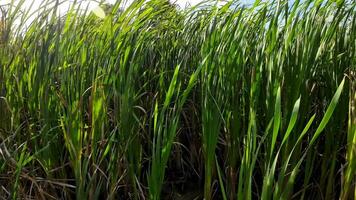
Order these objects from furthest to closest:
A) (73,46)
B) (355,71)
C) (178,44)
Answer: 1. (178,44)
2. (73,46)
3. (355,71)

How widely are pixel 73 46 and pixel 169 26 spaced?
0.40m

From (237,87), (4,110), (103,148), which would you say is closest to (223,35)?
(237,87)

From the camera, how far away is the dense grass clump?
123 centimetres

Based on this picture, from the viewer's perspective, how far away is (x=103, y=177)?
1.39 metres

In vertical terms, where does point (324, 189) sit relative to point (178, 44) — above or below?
below

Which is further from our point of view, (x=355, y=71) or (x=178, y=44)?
(x=178, y=44)

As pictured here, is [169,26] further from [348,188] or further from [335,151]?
[348,188]

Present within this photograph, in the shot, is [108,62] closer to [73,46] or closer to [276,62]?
[73,46]

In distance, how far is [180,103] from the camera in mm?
1219

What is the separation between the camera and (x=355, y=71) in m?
1.19

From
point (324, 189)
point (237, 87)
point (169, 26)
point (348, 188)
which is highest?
point (169, 26)

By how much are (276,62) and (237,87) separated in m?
0.13

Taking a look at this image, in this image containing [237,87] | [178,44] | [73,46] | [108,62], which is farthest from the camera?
[178,44]

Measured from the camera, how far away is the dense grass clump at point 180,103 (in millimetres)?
1227
